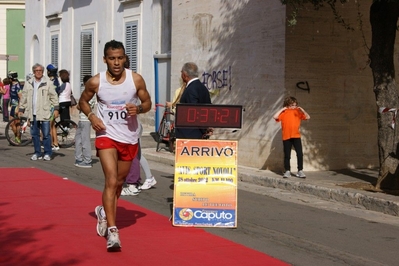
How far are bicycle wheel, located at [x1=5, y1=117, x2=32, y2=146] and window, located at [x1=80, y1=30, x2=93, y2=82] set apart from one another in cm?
839

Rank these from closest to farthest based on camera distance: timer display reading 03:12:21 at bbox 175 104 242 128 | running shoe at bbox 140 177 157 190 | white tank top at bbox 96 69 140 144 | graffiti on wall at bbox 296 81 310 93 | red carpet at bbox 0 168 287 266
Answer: red carpet at bbox 0 168 287 266 → white tank top at bbox 96 69 140 144 → timer display reading 03:12:21 at bbox 175 104 242 128 → running shoe at bbox 140 177 157 190 → graffiti on wall at bbox 296 81 310 93

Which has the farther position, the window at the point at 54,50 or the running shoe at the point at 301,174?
the window at the point at 54,50

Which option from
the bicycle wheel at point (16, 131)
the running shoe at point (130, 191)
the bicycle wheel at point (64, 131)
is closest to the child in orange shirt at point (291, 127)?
the running shoe at point (130, 191)

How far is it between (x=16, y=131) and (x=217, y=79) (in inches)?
232

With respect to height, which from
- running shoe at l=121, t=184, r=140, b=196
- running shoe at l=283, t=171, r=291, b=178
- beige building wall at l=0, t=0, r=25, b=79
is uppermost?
beige building wall at l=0, t=0, r=25, b=79

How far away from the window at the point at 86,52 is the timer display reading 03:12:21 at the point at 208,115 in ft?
62.4

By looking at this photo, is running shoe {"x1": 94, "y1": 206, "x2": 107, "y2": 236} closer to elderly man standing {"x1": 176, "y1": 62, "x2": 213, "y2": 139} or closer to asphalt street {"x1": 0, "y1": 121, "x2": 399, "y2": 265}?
asphalt street {"x1": 0, "y1": 121, "x2": 399, "y2": 265}

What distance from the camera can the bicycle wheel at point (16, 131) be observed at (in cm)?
1948

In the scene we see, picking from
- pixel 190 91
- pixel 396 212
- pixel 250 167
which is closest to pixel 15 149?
pixel 250 167

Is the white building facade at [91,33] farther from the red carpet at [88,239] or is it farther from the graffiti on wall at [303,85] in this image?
the red carpet at [88,239]

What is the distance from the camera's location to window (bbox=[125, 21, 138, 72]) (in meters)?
24.7

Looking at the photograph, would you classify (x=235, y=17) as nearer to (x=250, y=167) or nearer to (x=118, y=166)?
(x=250, y=167)

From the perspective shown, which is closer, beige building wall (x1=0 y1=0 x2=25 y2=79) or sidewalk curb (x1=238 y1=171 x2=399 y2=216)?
sidewalk curb (x1=238 y1=171 x2=399 y2=216)

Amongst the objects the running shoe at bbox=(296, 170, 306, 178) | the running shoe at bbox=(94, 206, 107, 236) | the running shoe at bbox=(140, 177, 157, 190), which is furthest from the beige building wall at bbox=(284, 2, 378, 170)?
the running shoe at bbox=(94, 206, 107, 236)
